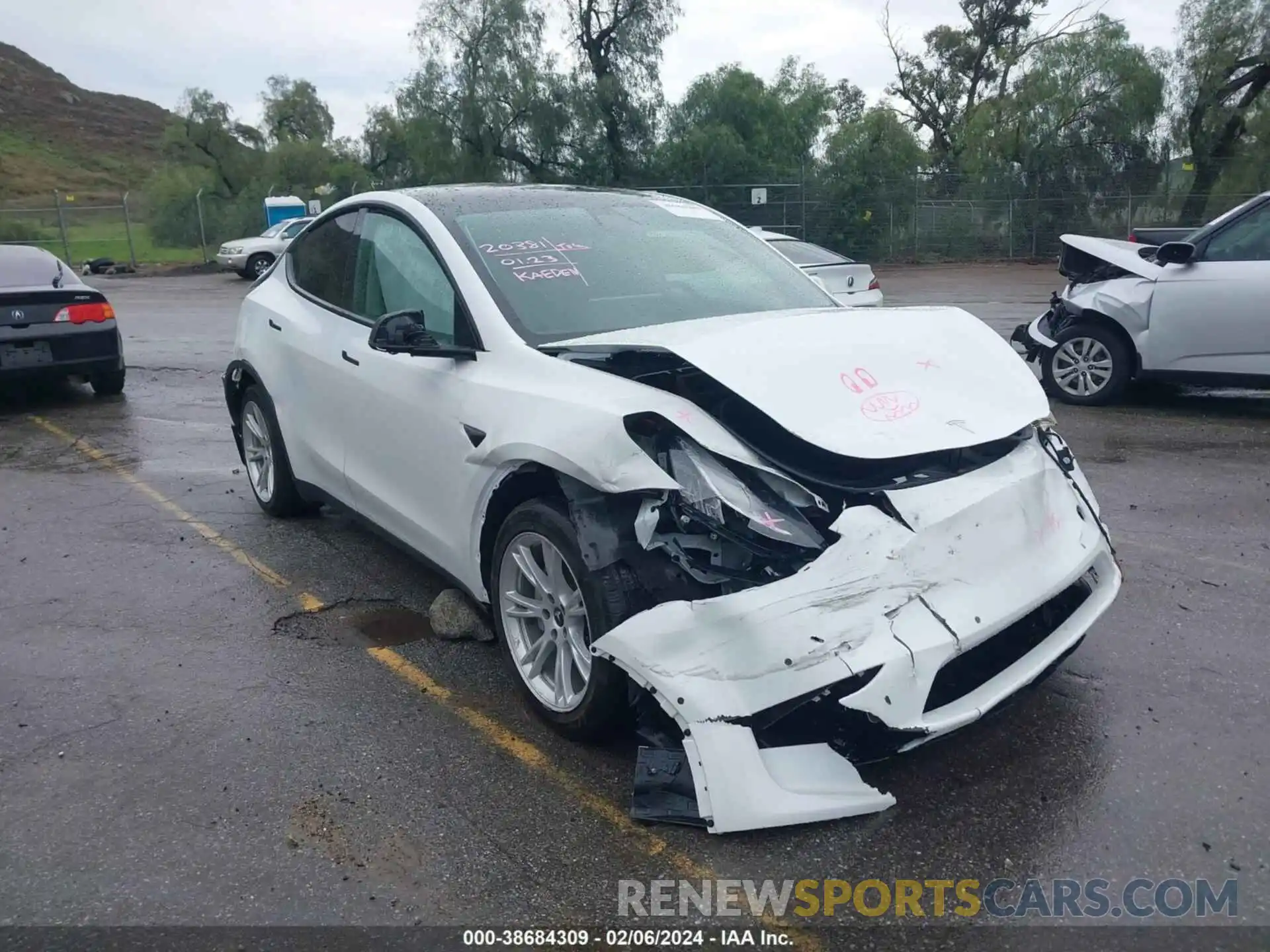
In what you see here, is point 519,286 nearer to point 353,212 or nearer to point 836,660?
point 353,212

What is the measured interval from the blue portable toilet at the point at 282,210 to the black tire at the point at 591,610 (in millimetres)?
33798

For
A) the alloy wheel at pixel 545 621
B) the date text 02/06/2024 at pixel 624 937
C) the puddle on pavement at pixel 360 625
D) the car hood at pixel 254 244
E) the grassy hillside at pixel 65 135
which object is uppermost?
the grassy hillside at pixel 65 135

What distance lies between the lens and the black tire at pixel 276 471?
217 inches

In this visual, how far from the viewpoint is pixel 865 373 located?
11.0 ft

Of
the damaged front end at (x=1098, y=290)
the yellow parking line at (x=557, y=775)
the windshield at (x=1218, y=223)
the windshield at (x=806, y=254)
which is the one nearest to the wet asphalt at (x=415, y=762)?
the yellow parking line at (x=557, y=775)

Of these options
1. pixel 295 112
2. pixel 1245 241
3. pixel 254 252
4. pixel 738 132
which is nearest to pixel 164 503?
pixel 1245 241

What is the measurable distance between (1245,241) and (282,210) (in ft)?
106

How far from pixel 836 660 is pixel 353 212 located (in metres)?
3.42

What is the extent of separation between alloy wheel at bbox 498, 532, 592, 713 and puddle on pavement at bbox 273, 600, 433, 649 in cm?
90

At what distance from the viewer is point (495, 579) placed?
3678 millimetres

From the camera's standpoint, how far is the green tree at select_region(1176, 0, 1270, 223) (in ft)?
100

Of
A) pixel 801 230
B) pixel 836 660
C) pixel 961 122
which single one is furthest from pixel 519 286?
pixel 961 122

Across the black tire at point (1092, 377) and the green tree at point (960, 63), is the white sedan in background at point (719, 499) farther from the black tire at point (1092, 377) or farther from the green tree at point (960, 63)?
the green tree at point (960, 63)

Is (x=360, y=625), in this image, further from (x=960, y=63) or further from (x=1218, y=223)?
(x=960, y=63)
